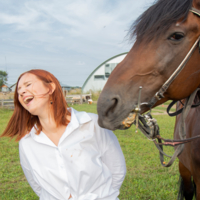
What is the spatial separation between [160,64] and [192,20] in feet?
1.25

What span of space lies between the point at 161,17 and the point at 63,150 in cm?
123

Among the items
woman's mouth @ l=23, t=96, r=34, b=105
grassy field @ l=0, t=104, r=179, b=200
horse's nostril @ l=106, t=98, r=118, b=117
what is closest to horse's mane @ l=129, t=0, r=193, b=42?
horse's nostril @ l=106, t=98, r=118, b=117

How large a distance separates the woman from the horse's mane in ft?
2.61

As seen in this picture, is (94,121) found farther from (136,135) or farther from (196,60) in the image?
(136,135)

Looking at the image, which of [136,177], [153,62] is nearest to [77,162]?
[153,62]

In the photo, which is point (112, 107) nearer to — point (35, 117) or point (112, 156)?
point (112, 156)

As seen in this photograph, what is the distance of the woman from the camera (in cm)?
150

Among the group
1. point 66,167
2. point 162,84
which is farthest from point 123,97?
point 66,167

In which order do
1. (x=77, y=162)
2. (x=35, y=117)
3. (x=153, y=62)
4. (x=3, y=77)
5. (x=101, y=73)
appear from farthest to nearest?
(x=3, y=77) < (x=101, y=73) < (x=35, y=117) < (x=77, y=162) < (x=153, y=62)

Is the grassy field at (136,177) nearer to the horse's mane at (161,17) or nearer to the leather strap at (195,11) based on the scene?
the horse's mane at (161,17)

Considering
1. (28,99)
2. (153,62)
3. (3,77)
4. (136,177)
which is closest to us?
(153,62)

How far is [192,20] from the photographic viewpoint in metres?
1.35

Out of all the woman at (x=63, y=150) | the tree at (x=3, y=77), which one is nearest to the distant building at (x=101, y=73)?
the tree at (x=3, y=77)

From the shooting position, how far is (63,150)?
4.98 ft
